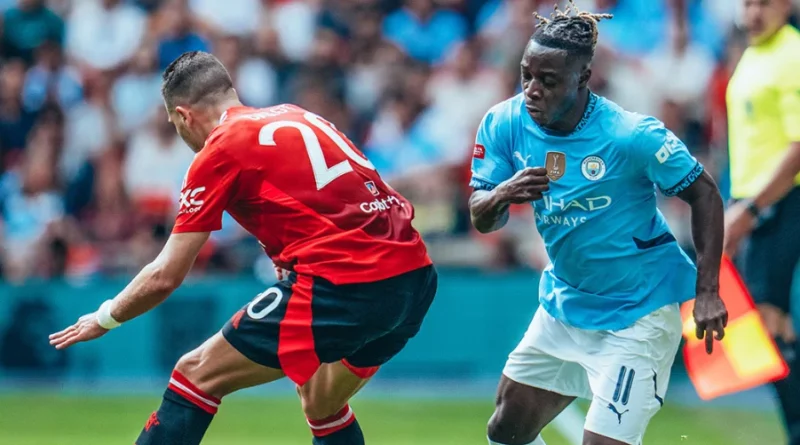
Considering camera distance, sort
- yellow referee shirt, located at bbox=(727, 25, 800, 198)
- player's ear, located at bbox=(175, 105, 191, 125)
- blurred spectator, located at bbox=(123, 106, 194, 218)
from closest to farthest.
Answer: player's ear, located at bbox=(175, 105, 191, 125) < yellow referee shirt, located at bbox=(727, 25, 800, 198) < blurred spectator, located at bbox=(123, 106, 194, 218)

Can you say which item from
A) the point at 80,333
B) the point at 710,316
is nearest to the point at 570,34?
the point at 710,316

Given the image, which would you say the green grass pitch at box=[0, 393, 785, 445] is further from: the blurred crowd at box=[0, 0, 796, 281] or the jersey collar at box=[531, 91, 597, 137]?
the jersey collar at box=[531, 91, 597, 137]

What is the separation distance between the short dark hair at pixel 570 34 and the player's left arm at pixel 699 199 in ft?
1.41

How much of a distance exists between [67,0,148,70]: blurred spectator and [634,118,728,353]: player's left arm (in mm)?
9714

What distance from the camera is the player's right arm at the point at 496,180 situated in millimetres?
5016

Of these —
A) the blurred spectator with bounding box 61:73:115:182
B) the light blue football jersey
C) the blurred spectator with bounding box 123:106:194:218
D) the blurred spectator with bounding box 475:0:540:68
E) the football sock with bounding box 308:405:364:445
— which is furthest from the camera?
the blurred spectator with bounding box 61:73:115:182

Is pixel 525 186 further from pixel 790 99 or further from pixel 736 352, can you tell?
pixel 790 99

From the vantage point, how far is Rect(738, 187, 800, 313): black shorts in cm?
712

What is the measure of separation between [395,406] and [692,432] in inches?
104

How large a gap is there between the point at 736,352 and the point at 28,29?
1021 centimetres

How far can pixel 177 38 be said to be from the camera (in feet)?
44.8

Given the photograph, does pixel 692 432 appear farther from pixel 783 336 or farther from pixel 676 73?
pixel 676 73

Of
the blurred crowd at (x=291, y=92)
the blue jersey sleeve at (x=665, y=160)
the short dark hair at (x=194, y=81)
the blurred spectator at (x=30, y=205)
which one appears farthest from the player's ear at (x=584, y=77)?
the blurred spectator at (x=30, y=205)

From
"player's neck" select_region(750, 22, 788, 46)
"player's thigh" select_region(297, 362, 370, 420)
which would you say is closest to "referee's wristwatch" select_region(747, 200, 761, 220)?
"player's neck" select_region(750, 22, 788, 46)
